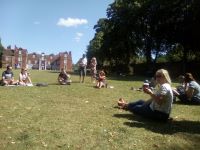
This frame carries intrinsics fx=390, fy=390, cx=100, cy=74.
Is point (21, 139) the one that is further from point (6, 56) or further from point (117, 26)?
point (6, 56)

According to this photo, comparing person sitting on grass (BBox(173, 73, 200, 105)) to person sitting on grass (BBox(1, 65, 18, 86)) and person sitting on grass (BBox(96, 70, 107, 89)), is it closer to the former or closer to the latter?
person sitting on grass (BBox(96, 70, 107, 89))

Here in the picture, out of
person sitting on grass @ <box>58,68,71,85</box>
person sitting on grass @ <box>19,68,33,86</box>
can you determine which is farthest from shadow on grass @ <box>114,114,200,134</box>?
person sitting on grass @ <box>58,68,71,85</box>

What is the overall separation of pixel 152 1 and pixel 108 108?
44.4 meters

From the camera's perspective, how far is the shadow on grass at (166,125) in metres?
11.6

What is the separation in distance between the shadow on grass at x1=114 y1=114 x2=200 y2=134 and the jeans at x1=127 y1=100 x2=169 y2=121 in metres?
0.16

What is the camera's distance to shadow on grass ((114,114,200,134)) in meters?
11.6

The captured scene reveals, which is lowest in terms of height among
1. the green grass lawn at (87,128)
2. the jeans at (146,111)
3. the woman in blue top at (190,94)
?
the green grass lawn at (87,128)

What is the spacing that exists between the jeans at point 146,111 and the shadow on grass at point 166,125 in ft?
0.52

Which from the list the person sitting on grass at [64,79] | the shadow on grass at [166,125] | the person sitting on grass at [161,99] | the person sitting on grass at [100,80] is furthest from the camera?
the person sitting on grass at [64,79]

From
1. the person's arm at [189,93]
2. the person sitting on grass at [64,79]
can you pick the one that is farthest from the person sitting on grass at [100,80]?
the person's arm at [189,93]

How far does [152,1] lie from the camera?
57.2 m

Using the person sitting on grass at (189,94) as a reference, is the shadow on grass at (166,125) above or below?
below

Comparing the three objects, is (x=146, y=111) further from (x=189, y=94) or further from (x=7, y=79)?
(x=7, y=79)

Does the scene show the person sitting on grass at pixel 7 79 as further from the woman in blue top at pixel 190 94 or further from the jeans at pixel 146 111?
the jeans at pixel 146 111
